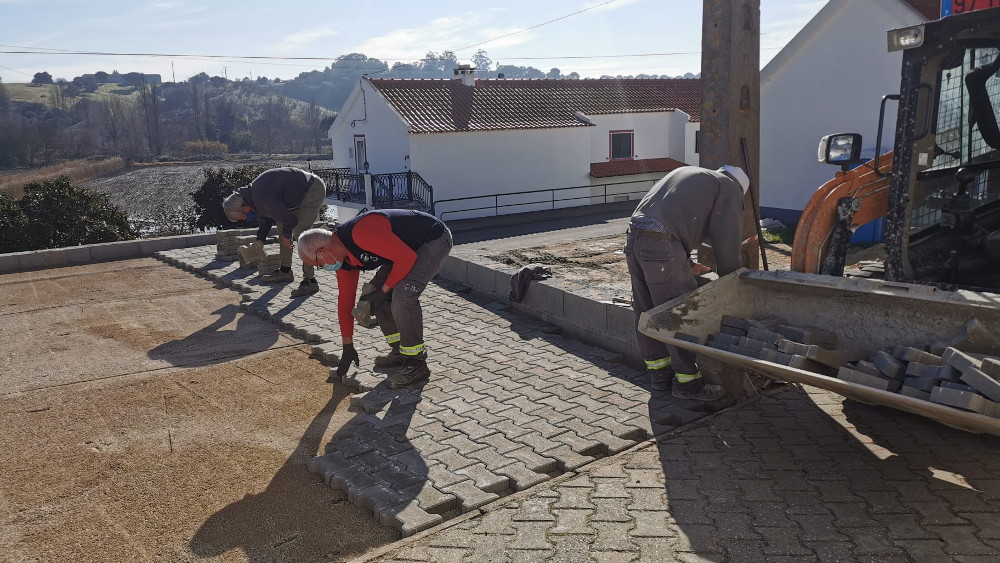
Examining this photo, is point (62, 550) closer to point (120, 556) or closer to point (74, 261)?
point (120, 556)

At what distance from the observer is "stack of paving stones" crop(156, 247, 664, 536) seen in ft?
14.5

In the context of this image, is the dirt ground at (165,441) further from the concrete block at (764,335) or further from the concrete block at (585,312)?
the concrete block at (764,335)

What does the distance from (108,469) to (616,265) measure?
22.7 ft

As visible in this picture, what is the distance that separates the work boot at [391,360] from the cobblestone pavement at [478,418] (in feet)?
0.35

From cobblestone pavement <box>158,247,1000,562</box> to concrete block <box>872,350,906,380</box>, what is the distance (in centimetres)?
63

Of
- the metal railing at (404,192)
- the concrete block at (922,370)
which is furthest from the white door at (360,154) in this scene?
the concrete block at (922,370)

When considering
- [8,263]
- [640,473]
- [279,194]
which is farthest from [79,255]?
[640,473]

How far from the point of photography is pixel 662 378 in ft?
19.0

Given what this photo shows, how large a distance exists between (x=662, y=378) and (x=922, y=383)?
207 cm

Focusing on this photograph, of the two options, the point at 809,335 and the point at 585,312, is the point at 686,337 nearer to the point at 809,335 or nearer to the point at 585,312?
the point at 809,335

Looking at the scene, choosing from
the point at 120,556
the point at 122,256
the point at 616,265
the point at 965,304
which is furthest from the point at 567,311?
the point at 122,256

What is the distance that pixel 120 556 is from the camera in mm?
3900

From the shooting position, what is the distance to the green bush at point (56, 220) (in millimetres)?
13180

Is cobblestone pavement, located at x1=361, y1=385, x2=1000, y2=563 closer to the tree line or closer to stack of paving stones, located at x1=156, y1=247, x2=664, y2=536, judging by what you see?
stack of paving stones, located at x1=156, y1=247, x2=664, y2=536
